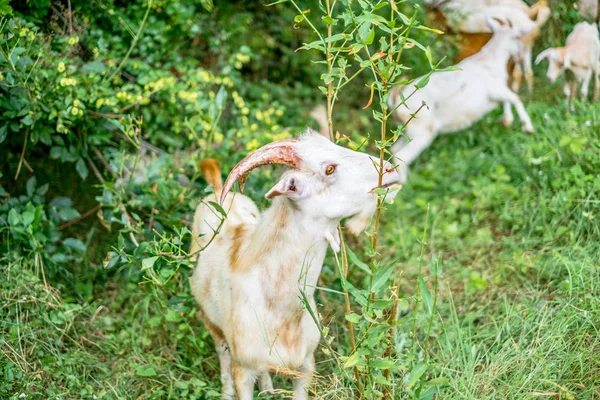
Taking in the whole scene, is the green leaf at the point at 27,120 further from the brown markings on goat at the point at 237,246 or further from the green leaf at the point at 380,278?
the green leaf at the point at 380,278

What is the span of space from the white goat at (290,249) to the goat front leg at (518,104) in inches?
112

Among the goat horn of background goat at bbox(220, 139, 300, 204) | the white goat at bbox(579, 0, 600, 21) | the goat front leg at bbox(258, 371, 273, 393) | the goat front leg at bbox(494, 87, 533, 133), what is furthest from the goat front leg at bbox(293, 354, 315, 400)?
the white goat at bbox(579, 0, 600, 21)

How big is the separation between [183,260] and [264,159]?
70cm

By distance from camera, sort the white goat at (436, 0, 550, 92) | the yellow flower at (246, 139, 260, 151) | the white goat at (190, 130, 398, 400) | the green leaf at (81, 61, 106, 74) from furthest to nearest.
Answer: the white goat at (436, 0, 550, 92) → the yellow flower at (246, 139, 260, 151) → the green leaf at (81, 61, 106, 74) → the white goat at (190, 130, 398, 400)

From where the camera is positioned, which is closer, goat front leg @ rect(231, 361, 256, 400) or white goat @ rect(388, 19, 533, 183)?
goat front leg @ rect(231, 361, 256, 400)

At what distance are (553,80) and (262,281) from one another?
3768 millimetres

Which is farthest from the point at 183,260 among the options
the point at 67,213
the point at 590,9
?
the point at 590,9

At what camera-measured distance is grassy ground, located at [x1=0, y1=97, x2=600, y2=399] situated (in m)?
3.35

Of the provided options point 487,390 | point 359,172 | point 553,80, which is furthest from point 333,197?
point 553,80

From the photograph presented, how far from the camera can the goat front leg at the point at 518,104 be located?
5.40m

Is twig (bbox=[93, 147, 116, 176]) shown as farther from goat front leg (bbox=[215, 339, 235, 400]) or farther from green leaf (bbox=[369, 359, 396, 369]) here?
green leaf (bbox=[369, 359, 396, 369])

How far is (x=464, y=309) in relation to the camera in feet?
13.5

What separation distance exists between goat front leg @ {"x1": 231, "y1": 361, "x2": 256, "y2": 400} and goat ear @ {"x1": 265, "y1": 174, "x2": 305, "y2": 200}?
0.87 meters

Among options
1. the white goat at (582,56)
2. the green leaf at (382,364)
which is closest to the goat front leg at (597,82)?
the white goat at (582,56)
